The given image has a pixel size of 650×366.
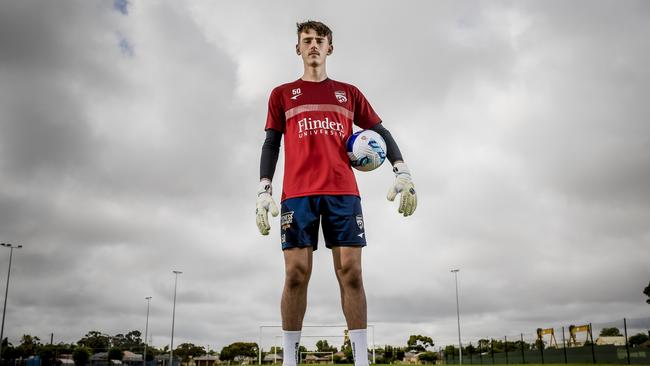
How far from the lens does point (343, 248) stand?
4.39 m

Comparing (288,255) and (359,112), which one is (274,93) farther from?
(288,255)

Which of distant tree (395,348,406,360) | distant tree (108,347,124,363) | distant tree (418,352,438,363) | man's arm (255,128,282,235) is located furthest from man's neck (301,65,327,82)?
distant tree (108,347,124,363)

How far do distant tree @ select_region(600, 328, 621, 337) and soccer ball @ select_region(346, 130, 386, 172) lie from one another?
83.9ft

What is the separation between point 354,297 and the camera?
4398mm

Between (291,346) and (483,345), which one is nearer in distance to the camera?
(291,346)

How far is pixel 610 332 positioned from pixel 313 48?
2715 centimetres

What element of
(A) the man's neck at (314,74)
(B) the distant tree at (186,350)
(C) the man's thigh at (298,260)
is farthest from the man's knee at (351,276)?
(B) the distant tree at (186,350)

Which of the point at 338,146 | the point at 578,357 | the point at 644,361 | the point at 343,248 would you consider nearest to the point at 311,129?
the point at 338,146

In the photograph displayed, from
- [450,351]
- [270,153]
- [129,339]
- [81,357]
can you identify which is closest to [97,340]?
[129,339]

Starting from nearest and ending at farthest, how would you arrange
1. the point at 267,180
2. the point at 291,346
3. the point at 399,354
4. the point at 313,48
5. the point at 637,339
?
1. the point at 291,346
2. the point at 267,180
3. the point at 313,48
4. the point at 637,339
5. the point at 399,354

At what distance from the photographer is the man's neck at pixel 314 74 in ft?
16.9

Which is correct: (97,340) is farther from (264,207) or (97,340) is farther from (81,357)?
(264,207)

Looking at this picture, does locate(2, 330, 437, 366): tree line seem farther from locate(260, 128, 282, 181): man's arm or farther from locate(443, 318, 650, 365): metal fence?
locate(260, 128, 282, 181): man's arm

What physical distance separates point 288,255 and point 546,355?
33.0m
